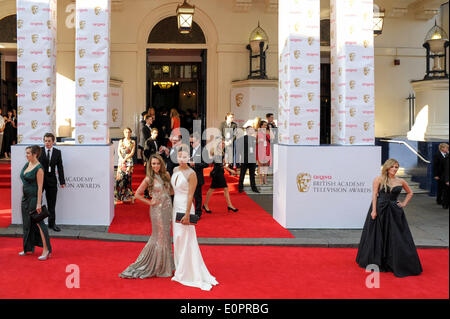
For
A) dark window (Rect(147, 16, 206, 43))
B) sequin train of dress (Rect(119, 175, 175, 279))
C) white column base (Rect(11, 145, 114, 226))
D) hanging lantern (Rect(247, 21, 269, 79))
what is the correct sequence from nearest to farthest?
sequin train of dress (Rect(119, 175, 175, 279))
white column base (Rect(11, 145, 114, 226))
hanging lantern (Rect(247, 21, 269, 79))
dark window (Rect(147, 16, 206, 43))

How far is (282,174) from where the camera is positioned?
33.1 feet

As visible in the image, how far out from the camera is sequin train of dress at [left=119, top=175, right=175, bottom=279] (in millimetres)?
6789

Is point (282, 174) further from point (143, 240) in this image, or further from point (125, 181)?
point (125, 181)

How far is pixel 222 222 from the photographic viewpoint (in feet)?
34.2

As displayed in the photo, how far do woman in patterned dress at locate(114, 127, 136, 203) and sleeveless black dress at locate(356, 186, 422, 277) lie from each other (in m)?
6.22

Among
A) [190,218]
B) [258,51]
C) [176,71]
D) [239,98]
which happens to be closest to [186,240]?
[190,218]

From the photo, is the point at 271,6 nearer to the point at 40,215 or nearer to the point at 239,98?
the point at 239,98

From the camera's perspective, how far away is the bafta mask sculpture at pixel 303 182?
9.81m

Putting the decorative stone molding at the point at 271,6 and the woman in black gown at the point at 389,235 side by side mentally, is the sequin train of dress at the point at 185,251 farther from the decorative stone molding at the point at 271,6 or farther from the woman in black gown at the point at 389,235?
the decorative stone molding at the point at 271,6

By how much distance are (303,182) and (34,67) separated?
17.7 ft

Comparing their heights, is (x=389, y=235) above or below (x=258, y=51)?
below

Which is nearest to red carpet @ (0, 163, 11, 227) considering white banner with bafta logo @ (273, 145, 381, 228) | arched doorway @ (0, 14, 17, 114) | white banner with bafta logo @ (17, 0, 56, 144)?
white banner with bafta logo @ (17, 0, 56, 144)

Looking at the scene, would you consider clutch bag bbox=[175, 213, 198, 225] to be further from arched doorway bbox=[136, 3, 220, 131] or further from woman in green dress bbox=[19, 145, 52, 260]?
arched doorway bbox=[136, 3, 220, 131]

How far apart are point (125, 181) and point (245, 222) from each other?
326 centimetres
